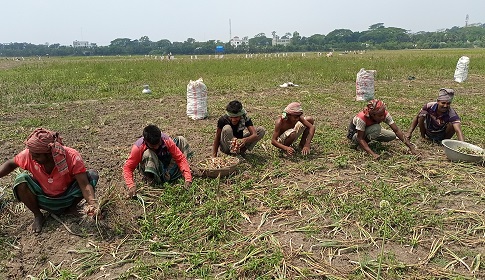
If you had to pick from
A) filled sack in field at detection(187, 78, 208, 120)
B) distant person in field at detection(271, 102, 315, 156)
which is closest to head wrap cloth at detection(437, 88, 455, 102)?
distant person in field at detection(271, 102, 315, 156)

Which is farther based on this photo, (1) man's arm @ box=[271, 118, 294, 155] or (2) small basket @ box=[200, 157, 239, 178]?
(1) man's arm @ box=[271, 118, 294, 155]

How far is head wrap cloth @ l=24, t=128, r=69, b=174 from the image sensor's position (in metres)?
2.93

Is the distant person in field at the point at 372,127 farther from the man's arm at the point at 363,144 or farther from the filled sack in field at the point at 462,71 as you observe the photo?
the filled sack in field at the point at 462,71

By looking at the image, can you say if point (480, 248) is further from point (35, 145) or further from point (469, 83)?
point (469, 83)

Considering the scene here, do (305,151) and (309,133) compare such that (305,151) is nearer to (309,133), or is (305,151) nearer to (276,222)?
(309,133)

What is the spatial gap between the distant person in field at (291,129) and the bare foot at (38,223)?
107 inches

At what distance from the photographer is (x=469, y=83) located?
12555 millimetres

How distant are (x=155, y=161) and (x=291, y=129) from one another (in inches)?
74.4

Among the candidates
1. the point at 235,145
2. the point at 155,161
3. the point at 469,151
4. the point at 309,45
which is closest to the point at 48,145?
the point at 155,161

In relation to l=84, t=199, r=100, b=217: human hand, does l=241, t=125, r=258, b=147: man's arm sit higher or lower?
higher

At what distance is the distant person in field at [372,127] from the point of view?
15.6 ft

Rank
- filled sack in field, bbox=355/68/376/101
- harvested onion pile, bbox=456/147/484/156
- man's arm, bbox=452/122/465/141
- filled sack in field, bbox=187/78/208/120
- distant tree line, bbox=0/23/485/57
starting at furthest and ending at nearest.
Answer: distant tree line, bbox=0/23/485/57 < filled sack in field, bbox=355/68/376/101 < filled sack in field, bbox=187/78/208/120 < man's arm, bbox=452/122/465/141 < harvested onion pile, bbox=456/147/484/156

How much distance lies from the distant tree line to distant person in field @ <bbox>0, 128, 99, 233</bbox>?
2472 inches

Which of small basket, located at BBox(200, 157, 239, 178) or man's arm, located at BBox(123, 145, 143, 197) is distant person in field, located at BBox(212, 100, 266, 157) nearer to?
small basket, located at BBox(200, 157, 239, 178)
